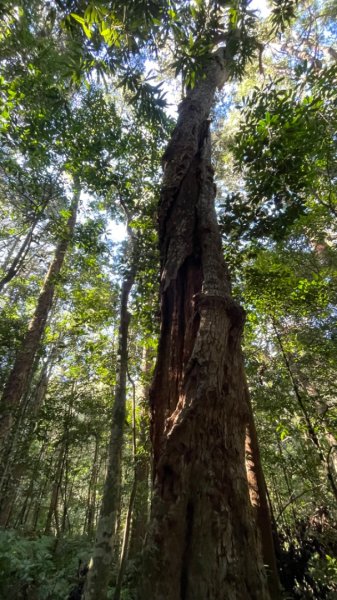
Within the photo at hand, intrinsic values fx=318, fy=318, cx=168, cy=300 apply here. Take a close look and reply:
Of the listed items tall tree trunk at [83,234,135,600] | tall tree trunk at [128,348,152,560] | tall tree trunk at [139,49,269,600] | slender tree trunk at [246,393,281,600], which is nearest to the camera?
tall tree trunk at [139,49,269,600]

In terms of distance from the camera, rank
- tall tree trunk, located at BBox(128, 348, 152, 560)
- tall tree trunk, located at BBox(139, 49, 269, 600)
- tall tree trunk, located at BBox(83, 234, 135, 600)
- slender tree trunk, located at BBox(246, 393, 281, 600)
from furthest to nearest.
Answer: tall tree trunk, located at BBox(128, 348, 152, 560), tall tree trunk, located at BBox(83, 234, 135, 600), slender tree trunk, located at BBox(246, 393, 281, 600), tall tree trunk, located at BBox(139, 49, 269, 600)

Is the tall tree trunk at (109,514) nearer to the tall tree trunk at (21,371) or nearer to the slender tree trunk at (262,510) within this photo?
the slender tree trunk at (262,510)

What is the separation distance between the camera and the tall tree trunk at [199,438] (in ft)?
5.58

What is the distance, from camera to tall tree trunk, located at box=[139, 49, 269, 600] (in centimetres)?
170

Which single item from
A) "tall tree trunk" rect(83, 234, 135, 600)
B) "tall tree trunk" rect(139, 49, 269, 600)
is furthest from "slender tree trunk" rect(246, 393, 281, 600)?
"tall tree trunk" rect(83, 234, 135, 600)

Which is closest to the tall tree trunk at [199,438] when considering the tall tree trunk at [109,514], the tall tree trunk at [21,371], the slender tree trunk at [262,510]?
the slender tree trunk at [262,510]

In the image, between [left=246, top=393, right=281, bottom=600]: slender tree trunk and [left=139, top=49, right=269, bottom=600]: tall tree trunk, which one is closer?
[left=139, top=49, right=269, bottom=600]: tall tree trunk

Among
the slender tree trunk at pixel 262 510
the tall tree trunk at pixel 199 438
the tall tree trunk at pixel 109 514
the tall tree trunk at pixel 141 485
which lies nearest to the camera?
the tall tree trunk at pixel 199 438

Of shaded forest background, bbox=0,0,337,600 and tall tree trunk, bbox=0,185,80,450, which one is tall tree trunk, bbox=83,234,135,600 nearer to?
shaded forest background, bbox=0,0,337,600

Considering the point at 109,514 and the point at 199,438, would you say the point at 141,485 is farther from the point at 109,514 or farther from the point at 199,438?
the point at 199,438

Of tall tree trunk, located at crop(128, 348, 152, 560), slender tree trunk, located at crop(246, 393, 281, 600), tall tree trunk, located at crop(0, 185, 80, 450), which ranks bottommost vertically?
slender tree trunk, located at crop(246, 393, 281, 600)

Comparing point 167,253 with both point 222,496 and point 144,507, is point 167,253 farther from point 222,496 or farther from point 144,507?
point 144,507

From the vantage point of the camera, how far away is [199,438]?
6.73 feet

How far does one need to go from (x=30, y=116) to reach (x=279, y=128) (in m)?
4.52
